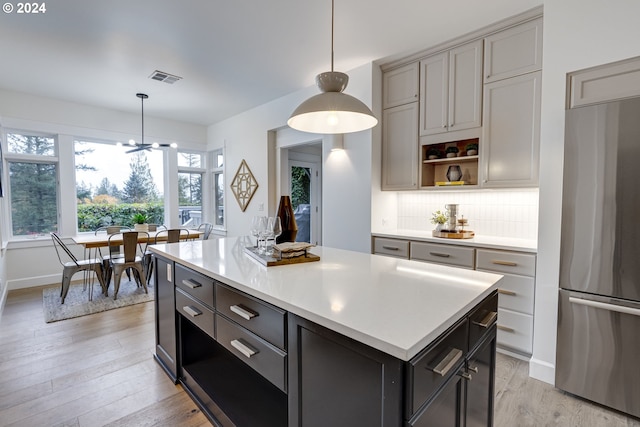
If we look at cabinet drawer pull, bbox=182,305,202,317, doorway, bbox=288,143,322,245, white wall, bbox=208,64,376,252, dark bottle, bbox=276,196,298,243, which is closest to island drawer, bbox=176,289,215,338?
cabinet drawer pull, bbox=182,305,202,317

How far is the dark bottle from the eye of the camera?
2053 millimetres

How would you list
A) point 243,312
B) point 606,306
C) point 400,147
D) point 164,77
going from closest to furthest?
point 243,312 → point 606,306 → point 400,147 → point 164,77

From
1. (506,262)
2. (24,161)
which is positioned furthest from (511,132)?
(24,161)

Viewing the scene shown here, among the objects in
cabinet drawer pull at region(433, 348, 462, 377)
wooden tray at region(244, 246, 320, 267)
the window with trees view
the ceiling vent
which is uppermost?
the ceiling vent

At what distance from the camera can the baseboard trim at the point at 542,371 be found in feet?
7.17

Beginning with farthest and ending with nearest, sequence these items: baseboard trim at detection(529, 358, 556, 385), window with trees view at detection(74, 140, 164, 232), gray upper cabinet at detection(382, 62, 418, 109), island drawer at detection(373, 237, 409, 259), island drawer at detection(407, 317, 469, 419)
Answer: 1. window with trees view at detection(74, 140, 164, 232)
2. gray upper cabinet at detection(382, 62, 418, 109)
3. island drawer at detection(373, 237, 409, 259)
4. baseboard trim at detection(529, 358, 556, 385)
5. island drawer at detection(407, 317, 469, 419)

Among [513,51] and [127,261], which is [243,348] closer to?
[513,51]

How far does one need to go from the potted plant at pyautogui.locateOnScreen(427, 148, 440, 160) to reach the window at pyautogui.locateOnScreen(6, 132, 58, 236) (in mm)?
5433

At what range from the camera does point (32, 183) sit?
460 cm

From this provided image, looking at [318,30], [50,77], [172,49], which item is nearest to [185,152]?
[50,77]

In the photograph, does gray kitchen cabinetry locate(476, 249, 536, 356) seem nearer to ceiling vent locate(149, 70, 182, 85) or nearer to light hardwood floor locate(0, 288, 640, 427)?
light hardwood floor locate(0, 288, 640, 427)

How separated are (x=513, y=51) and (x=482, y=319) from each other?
249cm

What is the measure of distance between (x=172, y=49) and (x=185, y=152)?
3.38m

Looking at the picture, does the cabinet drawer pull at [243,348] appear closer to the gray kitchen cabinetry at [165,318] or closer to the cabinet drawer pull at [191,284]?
the cabinet drawer pull at [191,284]
